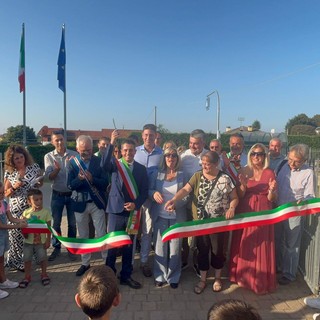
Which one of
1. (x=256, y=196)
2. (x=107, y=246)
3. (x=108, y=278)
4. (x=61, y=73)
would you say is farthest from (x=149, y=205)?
(x=61, y=73)

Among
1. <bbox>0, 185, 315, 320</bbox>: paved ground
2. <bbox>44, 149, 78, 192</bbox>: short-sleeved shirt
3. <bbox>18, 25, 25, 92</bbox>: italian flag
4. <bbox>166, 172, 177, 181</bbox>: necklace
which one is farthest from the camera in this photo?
<bbox>18, 25, 25, 92</bbox>: italian flag

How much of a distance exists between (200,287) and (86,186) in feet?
7.10

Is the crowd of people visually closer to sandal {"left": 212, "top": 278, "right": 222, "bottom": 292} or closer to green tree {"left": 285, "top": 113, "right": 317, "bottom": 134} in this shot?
sandal {"left": 212, "top": 278, "right": 222, "bottom": 292}

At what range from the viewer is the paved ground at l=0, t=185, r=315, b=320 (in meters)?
3.39

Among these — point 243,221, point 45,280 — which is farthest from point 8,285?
point 243,221

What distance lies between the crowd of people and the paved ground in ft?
0.39

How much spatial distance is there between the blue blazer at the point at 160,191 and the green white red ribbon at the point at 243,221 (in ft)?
0.96

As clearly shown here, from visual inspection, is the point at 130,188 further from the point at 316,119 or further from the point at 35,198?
the point at 316,119

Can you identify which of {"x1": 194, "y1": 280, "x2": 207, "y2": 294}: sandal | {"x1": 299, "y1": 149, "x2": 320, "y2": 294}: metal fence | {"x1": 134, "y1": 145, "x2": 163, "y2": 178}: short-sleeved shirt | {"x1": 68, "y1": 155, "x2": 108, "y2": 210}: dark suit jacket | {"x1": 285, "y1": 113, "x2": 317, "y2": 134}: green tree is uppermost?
{"x1": 285, "y1": 113, "x2": 317, "y2": 134}: green tree

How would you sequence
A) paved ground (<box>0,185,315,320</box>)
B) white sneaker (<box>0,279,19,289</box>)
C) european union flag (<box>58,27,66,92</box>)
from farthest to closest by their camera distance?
european union flag (<box>58,27,66,92</box>), white sneaker (<box>0,279,19,289</box>), paved ground (<box>0,185,315,320</box>)

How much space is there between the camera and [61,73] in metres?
12.0

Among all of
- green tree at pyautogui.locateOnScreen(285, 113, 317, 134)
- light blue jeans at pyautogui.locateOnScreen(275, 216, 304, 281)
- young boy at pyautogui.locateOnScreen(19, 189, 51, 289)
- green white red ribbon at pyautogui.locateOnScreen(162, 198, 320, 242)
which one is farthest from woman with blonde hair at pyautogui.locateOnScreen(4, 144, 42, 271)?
green tree at pyautogui.locateOnScreen(285, 113, 317, 134)

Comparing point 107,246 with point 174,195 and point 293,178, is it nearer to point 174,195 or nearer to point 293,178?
point 174,195

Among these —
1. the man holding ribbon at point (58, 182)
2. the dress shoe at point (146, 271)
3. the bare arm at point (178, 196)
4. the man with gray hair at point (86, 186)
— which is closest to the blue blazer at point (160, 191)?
the bare arm at point (178, 196)
